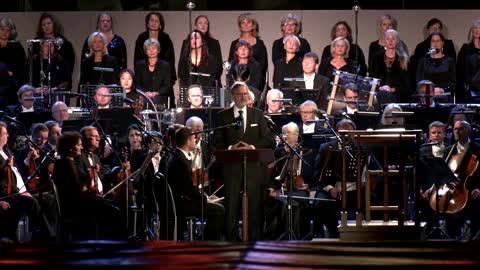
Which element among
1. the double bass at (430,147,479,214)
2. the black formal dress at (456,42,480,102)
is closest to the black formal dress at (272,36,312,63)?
the black formal dress at (456,42,480,102)

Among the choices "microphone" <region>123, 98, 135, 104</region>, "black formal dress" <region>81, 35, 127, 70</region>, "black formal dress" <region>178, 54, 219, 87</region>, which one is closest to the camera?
"microphone" <region>123, 98, 135, 104</region>

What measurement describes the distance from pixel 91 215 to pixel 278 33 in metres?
6.45

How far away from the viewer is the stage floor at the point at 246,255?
2.63m

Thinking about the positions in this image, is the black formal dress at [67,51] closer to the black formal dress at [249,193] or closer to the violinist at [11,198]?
the violinist at [11,198]

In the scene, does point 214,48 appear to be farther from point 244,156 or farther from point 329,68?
point 244,156

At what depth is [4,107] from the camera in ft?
40.3

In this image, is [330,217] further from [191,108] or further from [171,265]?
[171,265]

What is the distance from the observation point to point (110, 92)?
11562 mm

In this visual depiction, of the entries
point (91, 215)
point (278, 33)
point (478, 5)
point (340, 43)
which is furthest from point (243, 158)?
point (478, 5)

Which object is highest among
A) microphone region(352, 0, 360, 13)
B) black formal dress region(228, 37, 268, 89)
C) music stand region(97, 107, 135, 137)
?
microphone region(352, 0, 360, 13)

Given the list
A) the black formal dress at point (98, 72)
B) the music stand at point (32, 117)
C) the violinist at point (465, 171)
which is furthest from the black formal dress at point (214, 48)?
the violinist at point (465, 171)

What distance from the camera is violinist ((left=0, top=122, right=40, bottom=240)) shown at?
31.4ft

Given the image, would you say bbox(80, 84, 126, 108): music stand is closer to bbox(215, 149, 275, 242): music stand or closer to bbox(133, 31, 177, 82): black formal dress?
bbox(133, 31, 177, 82): black formal dress

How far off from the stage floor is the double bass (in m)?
6.39
